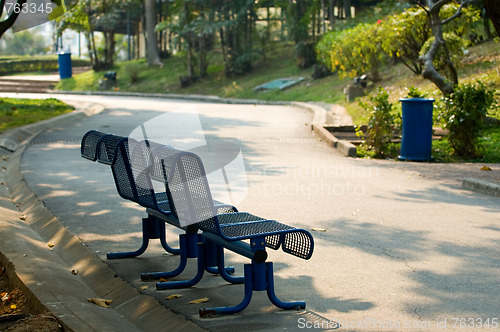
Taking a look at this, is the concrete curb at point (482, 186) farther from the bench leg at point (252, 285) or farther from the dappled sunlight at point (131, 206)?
the bench leg at point (252, 285)

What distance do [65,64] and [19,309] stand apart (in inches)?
1465

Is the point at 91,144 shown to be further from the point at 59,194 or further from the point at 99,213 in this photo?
the point at 59,194

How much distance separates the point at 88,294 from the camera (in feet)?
17.6

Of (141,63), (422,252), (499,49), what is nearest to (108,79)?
(141,63)

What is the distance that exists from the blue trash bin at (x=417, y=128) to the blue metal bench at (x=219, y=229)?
8.13 metres

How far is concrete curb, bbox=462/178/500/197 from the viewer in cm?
920

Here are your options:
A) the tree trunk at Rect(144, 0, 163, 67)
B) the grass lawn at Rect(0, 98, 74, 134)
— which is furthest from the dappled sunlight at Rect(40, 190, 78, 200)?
the tree trunk at Rect(144, 0, 163, 67)

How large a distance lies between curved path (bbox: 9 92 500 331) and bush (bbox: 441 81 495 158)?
1681 mm

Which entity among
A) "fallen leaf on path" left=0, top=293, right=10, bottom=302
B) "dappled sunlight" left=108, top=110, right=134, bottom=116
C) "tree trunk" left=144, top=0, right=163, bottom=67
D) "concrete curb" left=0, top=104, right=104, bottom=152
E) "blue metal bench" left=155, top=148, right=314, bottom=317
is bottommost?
"dappled sunlight" left=108, top=110, right=134, bottom=116

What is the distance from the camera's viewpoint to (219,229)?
4.67 metres

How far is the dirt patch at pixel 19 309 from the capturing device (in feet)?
13.9

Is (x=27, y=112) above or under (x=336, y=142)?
above

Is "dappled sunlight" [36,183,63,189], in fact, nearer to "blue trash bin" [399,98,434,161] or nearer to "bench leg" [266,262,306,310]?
"bench leg" [266,262,306,310]

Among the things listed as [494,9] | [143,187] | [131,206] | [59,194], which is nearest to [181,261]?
[143,187]
